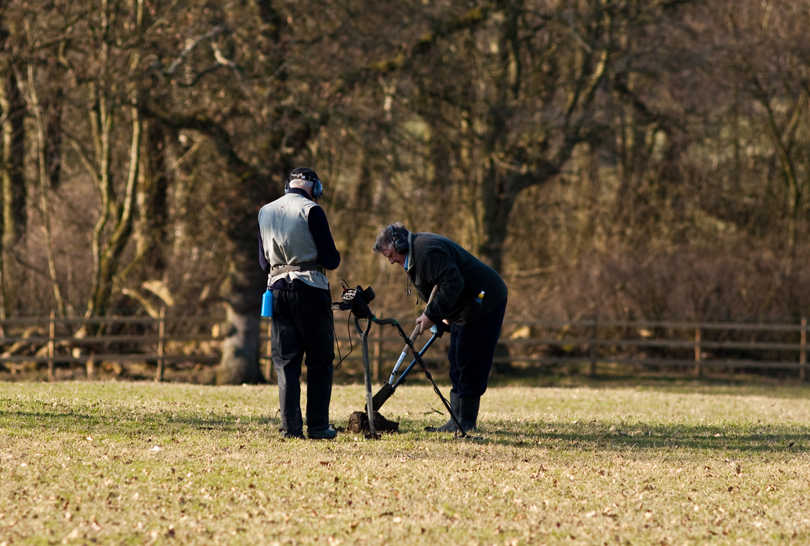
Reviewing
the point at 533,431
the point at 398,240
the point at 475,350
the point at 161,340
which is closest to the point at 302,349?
the point at 398,240

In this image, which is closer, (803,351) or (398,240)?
(398,240)

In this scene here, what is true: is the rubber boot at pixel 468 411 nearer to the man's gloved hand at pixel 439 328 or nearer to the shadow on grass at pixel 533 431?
the shadow on grass at pixel 533 431

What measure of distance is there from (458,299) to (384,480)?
2119 mm

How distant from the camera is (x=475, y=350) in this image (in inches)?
311

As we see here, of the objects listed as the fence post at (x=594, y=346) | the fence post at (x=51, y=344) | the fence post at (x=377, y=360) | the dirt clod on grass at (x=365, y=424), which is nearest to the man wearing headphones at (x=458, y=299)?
the dirt clod on grass at (x=365, y=424)

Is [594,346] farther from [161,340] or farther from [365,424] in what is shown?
[365,424]

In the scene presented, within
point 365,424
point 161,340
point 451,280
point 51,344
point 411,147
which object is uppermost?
point 411,147

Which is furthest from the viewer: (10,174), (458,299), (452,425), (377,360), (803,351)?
(803,351)

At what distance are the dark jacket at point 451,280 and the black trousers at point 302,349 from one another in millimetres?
789

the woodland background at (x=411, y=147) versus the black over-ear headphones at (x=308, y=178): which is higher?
the woodland background at (x=411, y=147)

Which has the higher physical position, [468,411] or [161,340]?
[161,340]

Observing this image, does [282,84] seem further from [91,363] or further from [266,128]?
[91,363]

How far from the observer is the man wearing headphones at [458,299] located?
7.54m

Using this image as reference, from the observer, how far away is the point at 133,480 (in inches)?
231
